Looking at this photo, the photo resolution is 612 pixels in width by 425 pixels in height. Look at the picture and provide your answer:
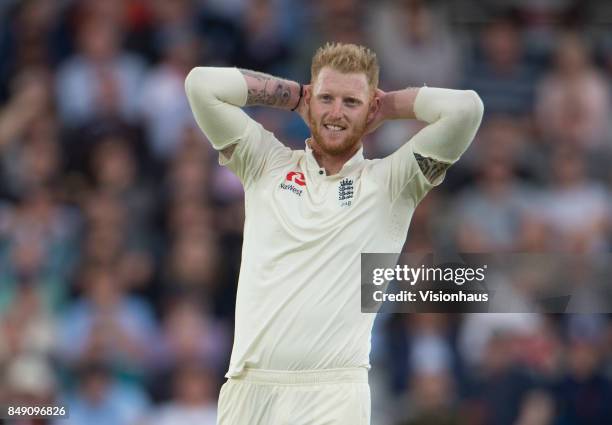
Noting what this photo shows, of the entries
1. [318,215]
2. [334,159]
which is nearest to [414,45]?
[334,159]

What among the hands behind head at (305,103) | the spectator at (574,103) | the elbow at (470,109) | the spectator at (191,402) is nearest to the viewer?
the elbow at (470,109)

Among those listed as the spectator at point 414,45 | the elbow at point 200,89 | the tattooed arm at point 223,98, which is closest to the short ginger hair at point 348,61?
the tattooed arm at point 223,98

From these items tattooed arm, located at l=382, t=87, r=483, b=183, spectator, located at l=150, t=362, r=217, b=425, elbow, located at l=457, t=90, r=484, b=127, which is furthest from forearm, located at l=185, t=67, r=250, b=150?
spectator, located at l=150, t=362, r=217, b=425

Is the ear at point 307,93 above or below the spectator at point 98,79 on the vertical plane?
below

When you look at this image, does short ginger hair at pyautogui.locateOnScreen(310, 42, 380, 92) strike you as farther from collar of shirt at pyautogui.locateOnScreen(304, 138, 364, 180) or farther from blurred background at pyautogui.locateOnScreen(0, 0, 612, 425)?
blurred background at pyautogui.locateOnScreen(0, 0, 612, 425)

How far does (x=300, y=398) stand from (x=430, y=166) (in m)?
1.16

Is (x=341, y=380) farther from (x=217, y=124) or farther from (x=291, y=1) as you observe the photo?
(x=291, y=1)

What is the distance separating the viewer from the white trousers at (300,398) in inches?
214

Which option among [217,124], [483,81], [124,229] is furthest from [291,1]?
[217,124]

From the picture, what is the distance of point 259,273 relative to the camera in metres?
5.64

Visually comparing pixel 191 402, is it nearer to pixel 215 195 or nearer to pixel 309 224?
pixel 215 195

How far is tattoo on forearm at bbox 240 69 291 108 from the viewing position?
5934mm

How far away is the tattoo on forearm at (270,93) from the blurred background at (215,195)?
293 centimetres

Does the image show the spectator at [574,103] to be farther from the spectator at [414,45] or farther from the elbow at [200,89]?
the elbow at [200,89]
